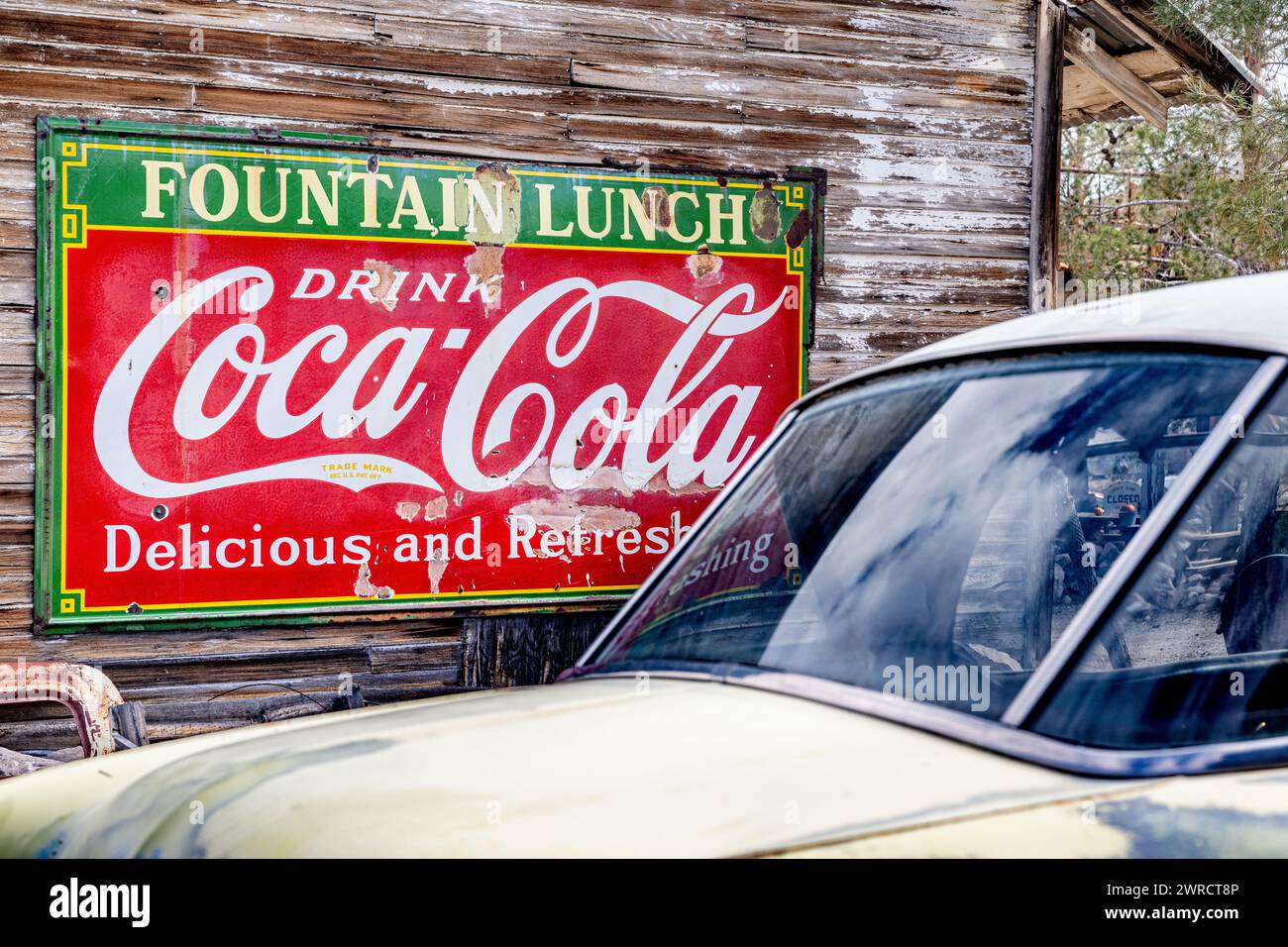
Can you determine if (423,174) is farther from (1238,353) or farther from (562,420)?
(1238,353)

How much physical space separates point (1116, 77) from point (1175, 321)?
6.44 metres

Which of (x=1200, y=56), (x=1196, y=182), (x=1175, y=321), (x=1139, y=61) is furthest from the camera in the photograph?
(x=1196, y=182)

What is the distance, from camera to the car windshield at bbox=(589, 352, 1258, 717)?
1.81 m

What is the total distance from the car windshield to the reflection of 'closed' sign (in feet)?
1.71

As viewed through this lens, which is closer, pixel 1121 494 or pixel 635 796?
pixel 635 796

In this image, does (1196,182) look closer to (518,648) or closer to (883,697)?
(518,648)

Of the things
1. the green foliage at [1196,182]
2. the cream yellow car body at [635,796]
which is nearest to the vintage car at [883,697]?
the cream yellow car body at [635,796]

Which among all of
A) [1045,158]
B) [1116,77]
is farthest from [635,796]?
[1116,77]

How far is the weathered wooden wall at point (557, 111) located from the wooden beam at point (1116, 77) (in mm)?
531

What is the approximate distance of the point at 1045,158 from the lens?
6824 mm

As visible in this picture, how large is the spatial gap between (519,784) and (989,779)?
552 mm

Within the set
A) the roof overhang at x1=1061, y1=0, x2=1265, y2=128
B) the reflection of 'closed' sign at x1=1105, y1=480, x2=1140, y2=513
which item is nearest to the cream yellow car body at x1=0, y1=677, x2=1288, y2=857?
the reflection of 'closed' sign at x1=1105, y1=480, x2=1140, y2=513

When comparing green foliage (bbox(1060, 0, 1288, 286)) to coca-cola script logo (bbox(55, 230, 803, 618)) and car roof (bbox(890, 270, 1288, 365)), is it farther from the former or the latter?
car roof (bbox(890, 270, 1288, 365))

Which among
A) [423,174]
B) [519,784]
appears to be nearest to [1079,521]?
[519,784]
